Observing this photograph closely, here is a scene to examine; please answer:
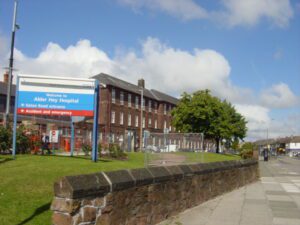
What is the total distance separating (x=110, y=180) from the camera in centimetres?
591

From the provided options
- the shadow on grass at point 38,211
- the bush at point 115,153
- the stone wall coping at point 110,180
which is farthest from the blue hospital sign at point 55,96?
the shadow on grass at point 38,211

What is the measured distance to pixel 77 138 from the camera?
32281 mm

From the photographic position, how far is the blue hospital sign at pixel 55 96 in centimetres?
1642

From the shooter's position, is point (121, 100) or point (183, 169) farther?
point (121, 100)

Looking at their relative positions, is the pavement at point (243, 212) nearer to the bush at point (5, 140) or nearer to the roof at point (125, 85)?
the bush at point (5, 140)

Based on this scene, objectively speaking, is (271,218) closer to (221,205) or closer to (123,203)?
(221,205)

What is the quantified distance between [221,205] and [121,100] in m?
54.1

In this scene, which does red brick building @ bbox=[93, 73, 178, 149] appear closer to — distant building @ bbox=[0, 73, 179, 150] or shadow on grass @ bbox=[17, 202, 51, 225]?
distant building @ bbox=[0, 73, 179, 150]

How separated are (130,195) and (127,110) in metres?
59.2

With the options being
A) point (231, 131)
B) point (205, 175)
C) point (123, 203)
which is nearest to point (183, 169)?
point (205, 175)

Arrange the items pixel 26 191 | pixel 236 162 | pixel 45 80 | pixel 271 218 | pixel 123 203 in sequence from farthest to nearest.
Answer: pixel 45 80 → pixel 236 162 → pixel 271 218 → pixel 26 191 → pixel 123 203

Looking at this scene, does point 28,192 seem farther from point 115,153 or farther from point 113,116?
point 113,116

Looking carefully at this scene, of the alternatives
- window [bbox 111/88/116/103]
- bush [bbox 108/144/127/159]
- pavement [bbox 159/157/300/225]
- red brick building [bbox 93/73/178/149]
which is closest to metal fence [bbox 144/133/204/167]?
pavement [bbox 159/157/300/225]

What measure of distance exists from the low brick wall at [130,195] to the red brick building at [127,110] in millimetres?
37712
